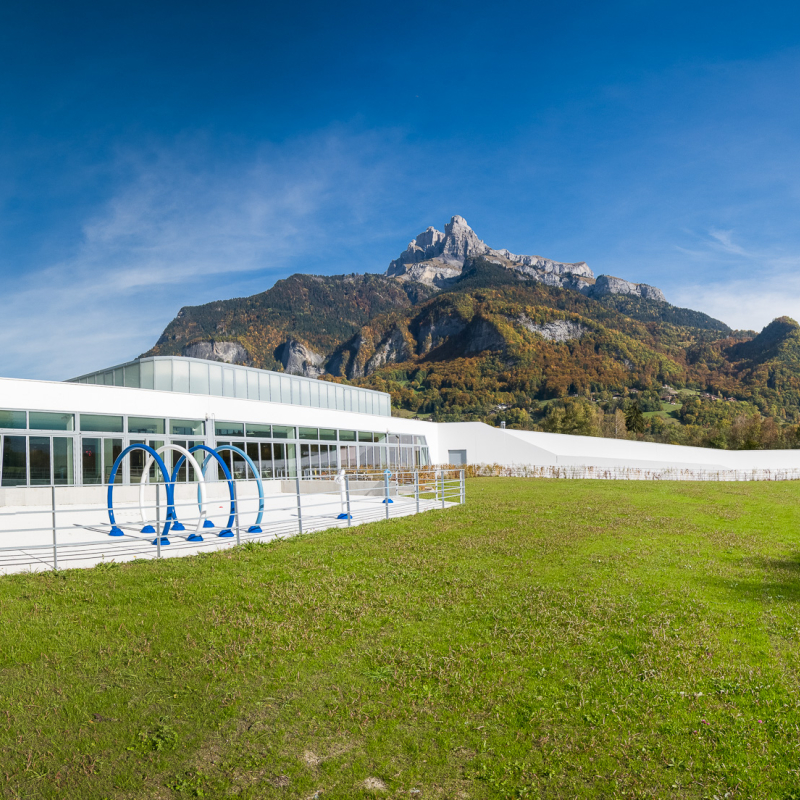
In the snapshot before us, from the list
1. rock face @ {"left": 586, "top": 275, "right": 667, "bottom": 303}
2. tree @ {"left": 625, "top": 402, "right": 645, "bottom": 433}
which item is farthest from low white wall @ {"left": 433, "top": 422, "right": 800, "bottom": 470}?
rock face @ {"left": 586, "top": 275, "right": 667, "bottom": 303}

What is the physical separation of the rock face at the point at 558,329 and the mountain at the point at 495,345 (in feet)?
0.93

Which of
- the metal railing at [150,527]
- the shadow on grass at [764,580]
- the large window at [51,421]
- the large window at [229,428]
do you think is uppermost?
the large window at [51,421]

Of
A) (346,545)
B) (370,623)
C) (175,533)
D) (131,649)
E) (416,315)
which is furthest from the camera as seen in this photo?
(416,315)

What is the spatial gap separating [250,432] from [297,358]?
101803 mm

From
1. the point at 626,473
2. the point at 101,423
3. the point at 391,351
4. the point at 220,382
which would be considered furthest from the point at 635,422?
the point at 101,423

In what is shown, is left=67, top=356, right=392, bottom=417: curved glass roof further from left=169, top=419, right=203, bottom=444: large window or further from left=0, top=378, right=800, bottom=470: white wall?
left=169, top=419, right=203, bottom=444: large window

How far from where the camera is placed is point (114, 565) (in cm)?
920

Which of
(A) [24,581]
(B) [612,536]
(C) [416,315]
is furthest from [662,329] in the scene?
(A) [24,581]

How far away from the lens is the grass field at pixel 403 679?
404 centimetres

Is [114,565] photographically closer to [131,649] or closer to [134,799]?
[131,649]

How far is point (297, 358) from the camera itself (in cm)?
12912

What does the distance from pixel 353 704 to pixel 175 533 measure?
951cm

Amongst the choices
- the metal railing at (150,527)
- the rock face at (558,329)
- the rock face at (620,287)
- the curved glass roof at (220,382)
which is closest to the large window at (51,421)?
the metal railing at (150,527)

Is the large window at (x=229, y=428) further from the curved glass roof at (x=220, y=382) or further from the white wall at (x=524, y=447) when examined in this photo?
the curved glass roof at (x=220, y=382)
